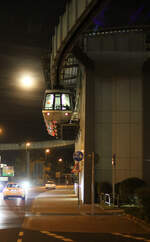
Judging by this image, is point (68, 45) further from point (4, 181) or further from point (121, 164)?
point (4, 181)

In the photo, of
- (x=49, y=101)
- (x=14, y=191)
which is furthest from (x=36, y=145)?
(x=14, y=191)

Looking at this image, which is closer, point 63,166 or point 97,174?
point 97,174

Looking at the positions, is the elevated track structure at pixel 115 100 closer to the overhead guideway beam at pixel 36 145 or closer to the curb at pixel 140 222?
the curb at pixel 140 222

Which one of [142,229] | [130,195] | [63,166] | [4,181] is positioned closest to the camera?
[142,229]

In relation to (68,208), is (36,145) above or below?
below

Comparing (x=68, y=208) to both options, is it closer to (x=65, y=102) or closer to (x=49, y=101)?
(x=49, y=101)

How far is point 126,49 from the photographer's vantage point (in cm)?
3984

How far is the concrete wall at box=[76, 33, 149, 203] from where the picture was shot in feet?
127

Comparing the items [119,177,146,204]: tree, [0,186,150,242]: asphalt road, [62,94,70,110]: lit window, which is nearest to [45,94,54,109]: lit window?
[62,94,70,110]: lit window

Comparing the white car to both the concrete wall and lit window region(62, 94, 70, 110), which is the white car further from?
the concrete wall

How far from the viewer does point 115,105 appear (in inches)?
1544

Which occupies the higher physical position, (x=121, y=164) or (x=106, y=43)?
(x=106, y=43)

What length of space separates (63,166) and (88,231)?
388 feet

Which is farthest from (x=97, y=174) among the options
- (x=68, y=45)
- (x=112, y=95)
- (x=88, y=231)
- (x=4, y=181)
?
(x=4, y=181)
